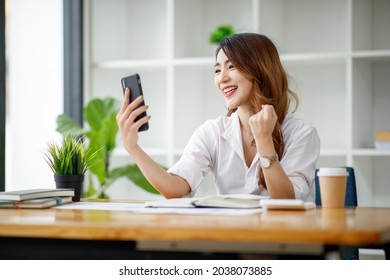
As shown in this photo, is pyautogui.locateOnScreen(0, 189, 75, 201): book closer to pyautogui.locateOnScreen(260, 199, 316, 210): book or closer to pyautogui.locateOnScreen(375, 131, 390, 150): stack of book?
pyautogui.locateOnScreen(260, 199, 316, 210): book

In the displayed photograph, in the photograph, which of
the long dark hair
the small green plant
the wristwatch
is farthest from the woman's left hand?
the small green plant

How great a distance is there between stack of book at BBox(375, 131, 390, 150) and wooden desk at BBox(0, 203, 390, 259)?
2044mm

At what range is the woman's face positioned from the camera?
2.60 meters

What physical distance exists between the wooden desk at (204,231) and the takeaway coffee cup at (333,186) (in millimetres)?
169

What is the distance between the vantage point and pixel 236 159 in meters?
2.62

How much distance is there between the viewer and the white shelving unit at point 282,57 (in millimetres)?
3934

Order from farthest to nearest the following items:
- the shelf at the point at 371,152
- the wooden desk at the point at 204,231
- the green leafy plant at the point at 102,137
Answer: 1. the green leafy plant at the point at 102,137
2. the shelf at the point at 371,152
3. the wooden desk at the point at 204,231

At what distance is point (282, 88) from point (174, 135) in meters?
1.62

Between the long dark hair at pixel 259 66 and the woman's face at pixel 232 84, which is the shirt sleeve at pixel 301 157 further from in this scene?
the woman's face at pixel 232 84

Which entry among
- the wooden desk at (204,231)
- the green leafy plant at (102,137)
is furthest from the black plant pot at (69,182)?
the green leafy plant at (102,137)

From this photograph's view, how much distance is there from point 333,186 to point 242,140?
0.73 metres
